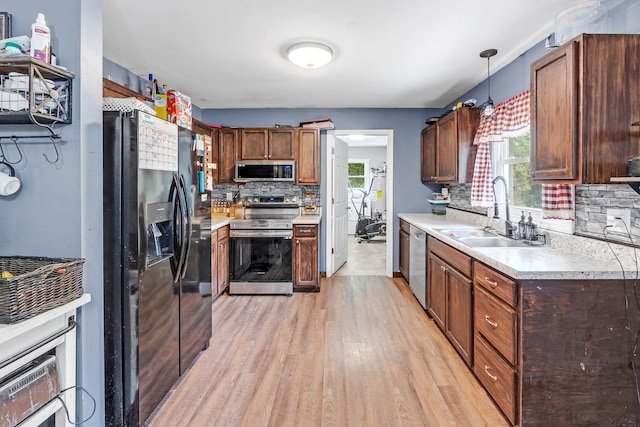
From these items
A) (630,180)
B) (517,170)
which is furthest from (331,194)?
(630,180)

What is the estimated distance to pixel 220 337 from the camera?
3.05 metres

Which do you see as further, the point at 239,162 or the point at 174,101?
the point at 239,162

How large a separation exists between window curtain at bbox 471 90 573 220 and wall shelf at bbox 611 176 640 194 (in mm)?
601

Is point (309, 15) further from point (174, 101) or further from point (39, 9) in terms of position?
point (39, 9)

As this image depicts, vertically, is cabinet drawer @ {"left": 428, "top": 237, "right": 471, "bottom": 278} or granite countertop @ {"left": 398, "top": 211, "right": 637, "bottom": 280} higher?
granite countertop @ {"left": 398, "top": 211, "right": 637, "bottom": 280}

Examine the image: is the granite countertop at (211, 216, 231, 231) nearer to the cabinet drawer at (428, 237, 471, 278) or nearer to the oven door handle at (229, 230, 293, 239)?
the oven door handle at (229, 230, 293, 239)

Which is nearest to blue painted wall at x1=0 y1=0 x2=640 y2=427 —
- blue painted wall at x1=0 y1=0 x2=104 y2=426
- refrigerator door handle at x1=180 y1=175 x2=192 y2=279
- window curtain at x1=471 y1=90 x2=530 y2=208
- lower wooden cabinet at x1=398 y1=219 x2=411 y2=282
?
blue painted wall at x1=0 y1=0 x2=104 y2=426

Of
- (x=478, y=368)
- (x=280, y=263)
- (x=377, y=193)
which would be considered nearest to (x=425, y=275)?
(x=478, y=368)

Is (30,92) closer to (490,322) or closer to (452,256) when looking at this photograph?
(490,322)

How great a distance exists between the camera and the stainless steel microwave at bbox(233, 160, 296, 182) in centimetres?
469

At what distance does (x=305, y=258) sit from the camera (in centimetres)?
435

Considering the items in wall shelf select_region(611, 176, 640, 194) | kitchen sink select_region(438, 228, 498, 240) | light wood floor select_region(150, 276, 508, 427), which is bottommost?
light wood floor select_region(150, 276, 508, 427)

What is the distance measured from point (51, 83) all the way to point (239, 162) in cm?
326

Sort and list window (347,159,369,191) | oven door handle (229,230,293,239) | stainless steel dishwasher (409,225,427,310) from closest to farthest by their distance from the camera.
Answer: stainless steel dishwasher (409,225,427,310)
oven door handle (229,230,293,239)
window (347,159,369,191)
